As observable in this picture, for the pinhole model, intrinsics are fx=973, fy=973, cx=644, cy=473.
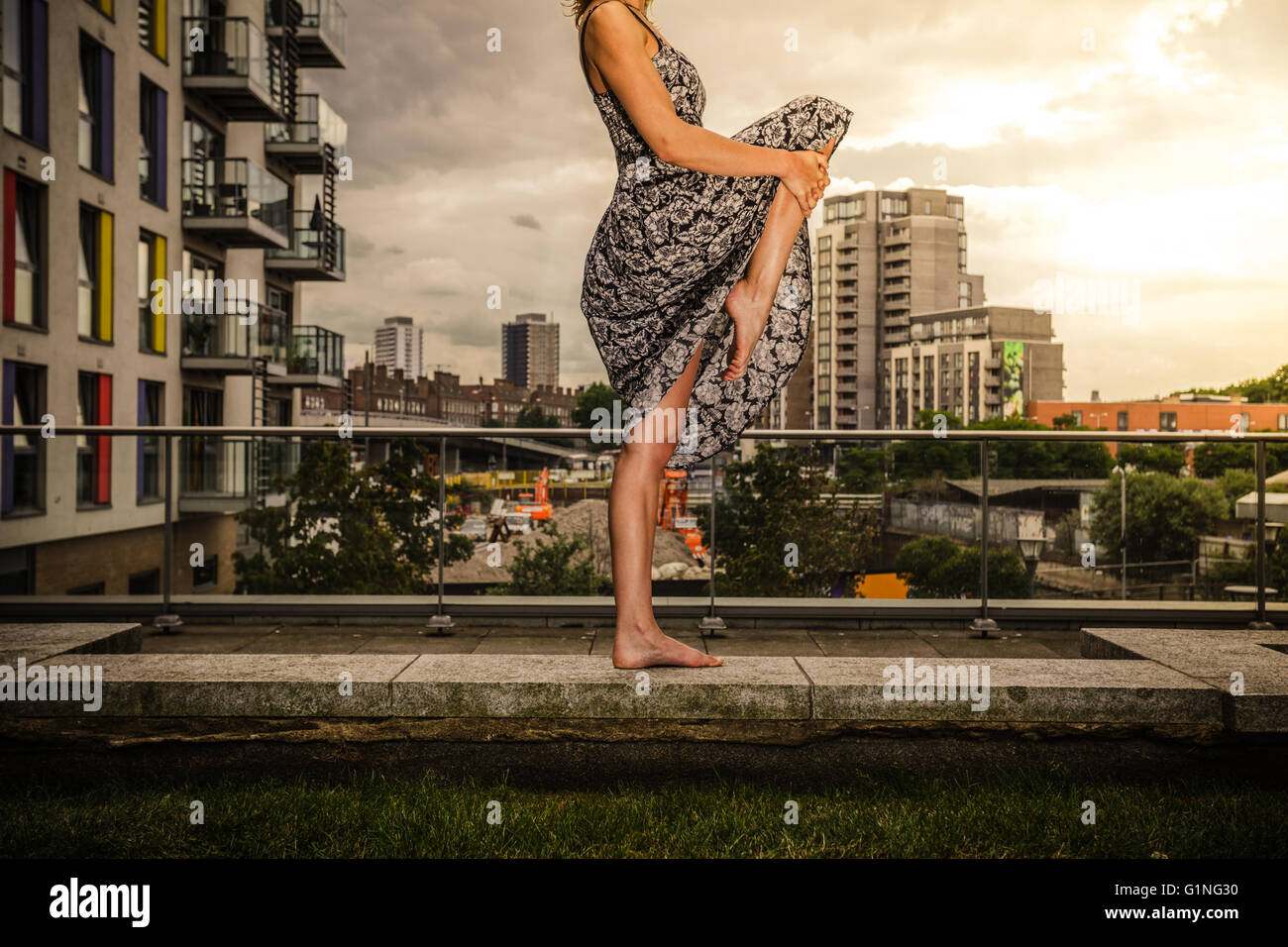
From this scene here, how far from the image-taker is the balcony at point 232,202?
2277cm

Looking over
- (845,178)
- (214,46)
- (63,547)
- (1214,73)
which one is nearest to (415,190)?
(214,46)

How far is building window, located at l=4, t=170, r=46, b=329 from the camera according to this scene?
15.6 m

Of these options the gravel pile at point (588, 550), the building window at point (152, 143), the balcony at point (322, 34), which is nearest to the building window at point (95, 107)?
the building window at point (152, 143)

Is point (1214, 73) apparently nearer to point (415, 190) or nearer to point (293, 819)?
point (415, 190)

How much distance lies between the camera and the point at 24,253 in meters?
16.3

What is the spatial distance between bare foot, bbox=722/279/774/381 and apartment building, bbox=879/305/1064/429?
123 meters

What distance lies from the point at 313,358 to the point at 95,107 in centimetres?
785

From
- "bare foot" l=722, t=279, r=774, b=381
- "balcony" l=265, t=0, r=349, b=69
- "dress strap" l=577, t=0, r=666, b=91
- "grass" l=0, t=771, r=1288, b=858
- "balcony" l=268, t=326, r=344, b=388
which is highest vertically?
"balcony" l=265, t=0, r=349, b=69

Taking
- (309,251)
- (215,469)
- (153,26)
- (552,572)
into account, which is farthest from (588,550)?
(309,251)

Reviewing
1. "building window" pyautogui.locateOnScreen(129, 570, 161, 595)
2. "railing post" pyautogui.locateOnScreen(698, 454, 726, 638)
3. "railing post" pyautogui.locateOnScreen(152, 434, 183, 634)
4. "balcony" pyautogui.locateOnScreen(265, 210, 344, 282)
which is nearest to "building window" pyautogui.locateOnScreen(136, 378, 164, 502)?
"railing post" pyautogui.locateOnScreen(152, 434, 183, 634)

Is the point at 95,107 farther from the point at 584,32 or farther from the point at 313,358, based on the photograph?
the point at 584,32

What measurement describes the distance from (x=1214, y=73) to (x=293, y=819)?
49.1 metres

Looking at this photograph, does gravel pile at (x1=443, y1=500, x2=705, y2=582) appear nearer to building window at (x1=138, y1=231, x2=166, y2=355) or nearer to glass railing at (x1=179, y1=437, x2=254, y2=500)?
glass railing at (x1=179, y1=437, x2=254, y2=500)
